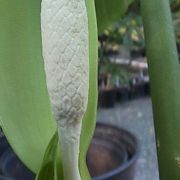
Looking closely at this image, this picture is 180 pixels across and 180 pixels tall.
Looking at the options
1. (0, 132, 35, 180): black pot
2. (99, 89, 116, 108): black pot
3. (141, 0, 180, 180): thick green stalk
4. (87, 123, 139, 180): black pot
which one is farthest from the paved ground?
(141, 0, 180, 180): thick green stalk

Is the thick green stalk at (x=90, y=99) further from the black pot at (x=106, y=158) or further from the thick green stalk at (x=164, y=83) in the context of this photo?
the black pot at (x=106, y=158)

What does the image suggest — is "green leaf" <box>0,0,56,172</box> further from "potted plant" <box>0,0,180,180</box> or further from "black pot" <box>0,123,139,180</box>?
"black pot" <box>0,123,139,180</box>

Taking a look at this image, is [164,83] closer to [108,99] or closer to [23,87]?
[23,87]

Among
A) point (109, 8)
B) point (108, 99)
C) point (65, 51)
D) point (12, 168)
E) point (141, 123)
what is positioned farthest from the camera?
point (108, 99)

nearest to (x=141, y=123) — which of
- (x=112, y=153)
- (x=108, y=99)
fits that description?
(x=108, y=99)

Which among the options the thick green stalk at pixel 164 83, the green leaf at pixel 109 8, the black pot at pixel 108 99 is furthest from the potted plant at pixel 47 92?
the black pot at pixel 108 99

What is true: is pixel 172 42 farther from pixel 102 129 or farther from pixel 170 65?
pixel 102 129

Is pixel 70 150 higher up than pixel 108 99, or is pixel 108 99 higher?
pixel 108 99
